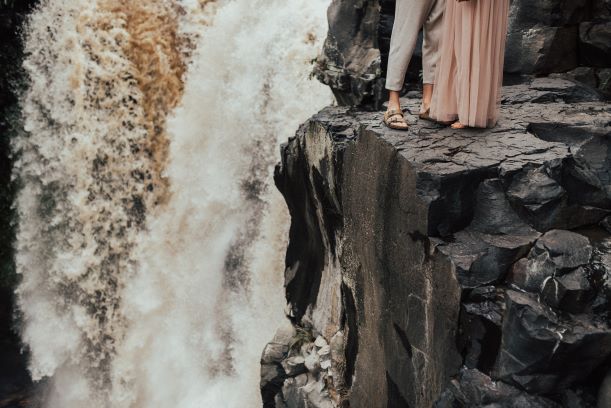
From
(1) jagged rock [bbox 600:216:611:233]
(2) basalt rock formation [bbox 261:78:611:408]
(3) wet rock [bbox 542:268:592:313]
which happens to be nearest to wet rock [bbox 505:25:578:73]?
(2) basalt rock formation [bbox 261:78:611:408]

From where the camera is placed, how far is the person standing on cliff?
3.70 meters

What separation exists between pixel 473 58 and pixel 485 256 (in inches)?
42.9

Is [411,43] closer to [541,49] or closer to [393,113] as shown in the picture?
[393,113]

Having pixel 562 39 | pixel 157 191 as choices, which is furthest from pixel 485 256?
pixel 157 191

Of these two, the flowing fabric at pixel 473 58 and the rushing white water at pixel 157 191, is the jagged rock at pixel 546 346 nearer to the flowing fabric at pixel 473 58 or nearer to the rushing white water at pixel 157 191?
the flowing fabric at pixel 473 58

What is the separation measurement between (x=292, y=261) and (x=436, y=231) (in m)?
3.03

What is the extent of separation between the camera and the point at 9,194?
29.4 ft

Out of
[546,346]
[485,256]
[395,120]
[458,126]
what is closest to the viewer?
[546,346]

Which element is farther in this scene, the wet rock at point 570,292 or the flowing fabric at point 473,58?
the flowing fabric at point 473,58

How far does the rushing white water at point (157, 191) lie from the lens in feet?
24.1

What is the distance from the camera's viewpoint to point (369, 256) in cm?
401

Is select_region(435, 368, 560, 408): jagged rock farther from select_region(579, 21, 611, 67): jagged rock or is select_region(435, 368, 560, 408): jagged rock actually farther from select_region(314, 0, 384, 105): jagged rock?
select_region(314, 0, 384, 105): jagged rock

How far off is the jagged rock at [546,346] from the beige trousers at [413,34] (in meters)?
1.47

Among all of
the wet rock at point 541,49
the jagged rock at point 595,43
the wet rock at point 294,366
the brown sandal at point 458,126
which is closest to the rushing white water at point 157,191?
the wet rock at point 294,366
